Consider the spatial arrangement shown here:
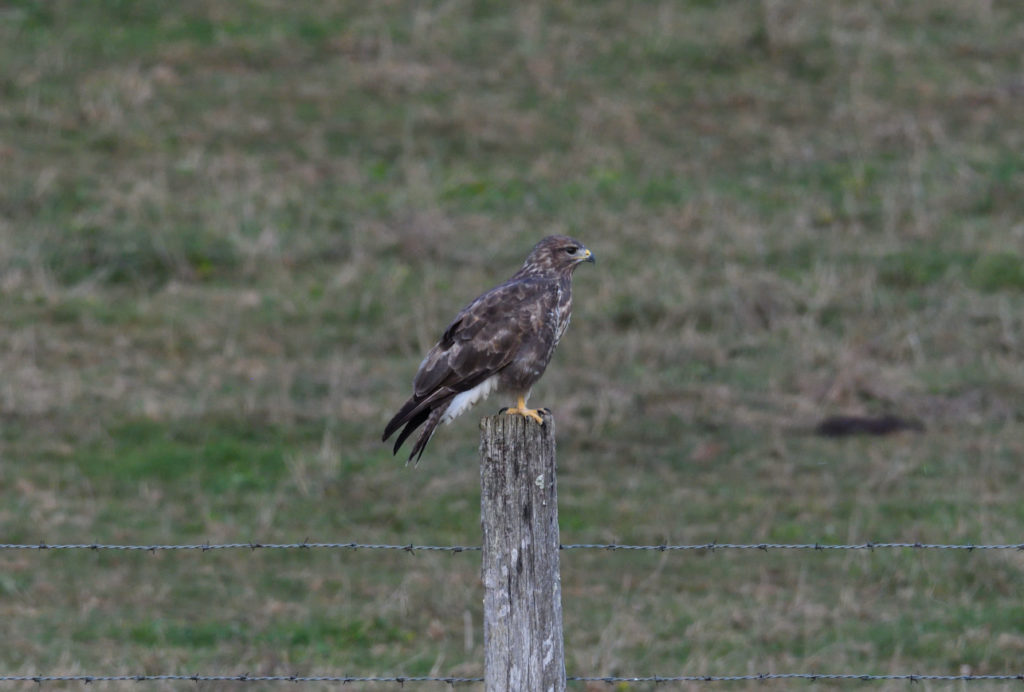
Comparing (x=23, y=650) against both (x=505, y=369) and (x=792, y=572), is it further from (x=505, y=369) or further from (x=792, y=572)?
(x=792, y=572)

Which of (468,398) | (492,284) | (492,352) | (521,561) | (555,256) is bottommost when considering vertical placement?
(521,561)

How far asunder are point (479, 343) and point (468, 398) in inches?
9.9

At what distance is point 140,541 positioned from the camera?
31.3 ft

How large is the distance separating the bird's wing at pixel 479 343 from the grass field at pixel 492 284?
2.00 m

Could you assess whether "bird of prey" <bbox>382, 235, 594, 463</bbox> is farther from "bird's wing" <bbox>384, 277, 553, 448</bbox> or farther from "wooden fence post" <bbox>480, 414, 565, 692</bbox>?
"wooden fence post" <bbox>480, 414, 565, 692</bbox>

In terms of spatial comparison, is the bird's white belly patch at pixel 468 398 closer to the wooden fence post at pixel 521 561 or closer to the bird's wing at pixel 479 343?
the bird's wing at pixel 479 343

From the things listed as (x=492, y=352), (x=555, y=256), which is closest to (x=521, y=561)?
(x=492, y=352)

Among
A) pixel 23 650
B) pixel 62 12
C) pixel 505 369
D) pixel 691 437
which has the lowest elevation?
pixel 23 650

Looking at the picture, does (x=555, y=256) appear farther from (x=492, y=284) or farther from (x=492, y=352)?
(x=492, y=284)

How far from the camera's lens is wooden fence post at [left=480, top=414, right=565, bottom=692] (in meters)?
4.73

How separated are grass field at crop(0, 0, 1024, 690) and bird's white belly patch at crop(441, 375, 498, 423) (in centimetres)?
179

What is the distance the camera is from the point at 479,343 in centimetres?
650

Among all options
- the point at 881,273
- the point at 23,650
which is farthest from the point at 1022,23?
the point at 23,650

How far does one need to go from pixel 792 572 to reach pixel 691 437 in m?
2.09
